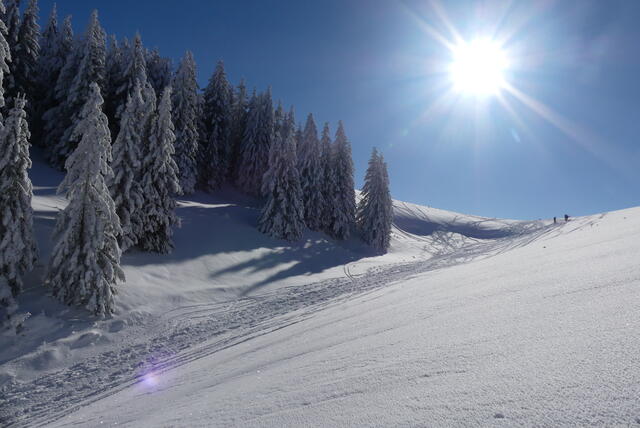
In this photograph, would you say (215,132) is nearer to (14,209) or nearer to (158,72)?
(158,72)

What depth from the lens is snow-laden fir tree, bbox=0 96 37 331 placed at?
11891mm

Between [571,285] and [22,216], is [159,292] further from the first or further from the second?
[571,285]

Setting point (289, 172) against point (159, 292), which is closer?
point (159, 292)

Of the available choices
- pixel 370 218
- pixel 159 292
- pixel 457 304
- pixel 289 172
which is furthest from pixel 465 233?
pixel 457 304

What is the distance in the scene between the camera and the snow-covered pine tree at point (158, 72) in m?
41.0

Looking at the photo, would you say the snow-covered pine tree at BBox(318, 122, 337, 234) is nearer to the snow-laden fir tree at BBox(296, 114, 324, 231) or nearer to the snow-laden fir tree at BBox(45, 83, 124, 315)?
the snow-laden fir tree at BBox(296, 114, 324, 231)

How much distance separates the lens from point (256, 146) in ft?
149

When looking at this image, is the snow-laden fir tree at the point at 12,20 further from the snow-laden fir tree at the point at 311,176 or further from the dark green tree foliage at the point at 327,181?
the dark green tree foliage at the point at 327,181

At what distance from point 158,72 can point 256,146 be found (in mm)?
15150

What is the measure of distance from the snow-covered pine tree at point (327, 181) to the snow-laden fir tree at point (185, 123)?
15081 mm

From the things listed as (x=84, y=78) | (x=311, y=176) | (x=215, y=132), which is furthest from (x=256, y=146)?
(x=84, y=78)

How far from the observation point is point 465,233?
206 feet

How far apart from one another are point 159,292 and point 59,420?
32.5ft

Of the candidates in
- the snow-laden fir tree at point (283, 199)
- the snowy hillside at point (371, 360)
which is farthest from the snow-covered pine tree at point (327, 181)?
the snowy hillside at point (371, 360)
